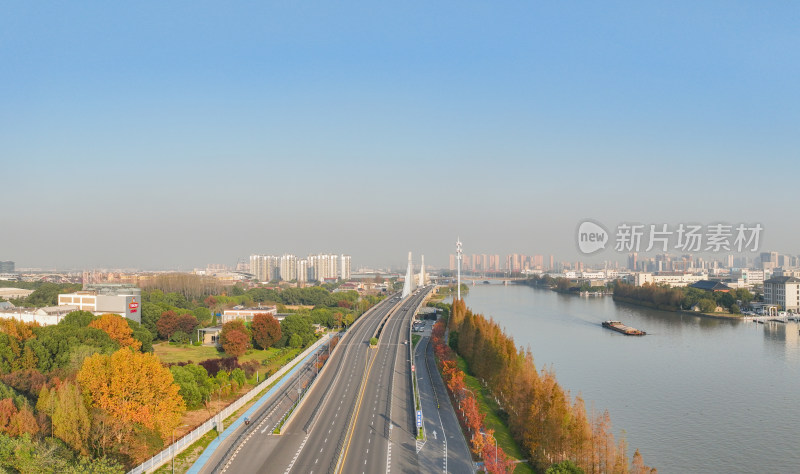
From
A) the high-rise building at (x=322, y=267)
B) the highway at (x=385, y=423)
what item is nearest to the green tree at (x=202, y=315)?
the highway at (x=385, y=423)

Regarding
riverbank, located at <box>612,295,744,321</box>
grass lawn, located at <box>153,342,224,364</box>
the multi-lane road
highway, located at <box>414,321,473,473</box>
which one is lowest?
riverbank, located at <box>612,295,744,321</box>

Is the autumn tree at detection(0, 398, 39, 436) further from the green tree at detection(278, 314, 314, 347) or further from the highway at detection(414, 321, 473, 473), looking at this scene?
the green tree at detection(278, 314, 314, 347)

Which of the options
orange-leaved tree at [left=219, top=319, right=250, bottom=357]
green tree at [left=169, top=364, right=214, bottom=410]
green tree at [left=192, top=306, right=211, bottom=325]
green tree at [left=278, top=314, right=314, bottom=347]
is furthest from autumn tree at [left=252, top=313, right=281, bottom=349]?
green tree at [left=192, top=306, right=211, bottom=325]

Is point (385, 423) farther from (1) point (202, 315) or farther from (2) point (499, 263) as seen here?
(2) point (499, 263)

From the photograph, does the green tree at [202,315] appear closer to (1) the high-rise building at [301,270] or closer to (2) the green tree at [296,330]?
(2) the green tree at [296,330]

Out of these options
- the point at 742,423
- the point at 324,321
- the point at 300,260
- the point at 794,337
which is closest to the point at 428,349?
the point at 324,321

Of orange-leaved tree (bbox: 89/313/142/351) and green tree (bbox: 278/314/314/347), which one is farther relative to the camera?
green tree (bbox: 278/314/314/347)

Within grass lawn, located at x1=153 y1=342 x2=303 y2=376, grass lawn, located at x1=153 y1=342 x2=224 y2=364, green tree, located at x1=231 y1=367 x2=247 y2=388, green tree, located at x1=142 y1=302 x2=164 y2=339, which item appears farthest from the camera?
green tree, located at x1=142 y1=302 x2=164 y2=339

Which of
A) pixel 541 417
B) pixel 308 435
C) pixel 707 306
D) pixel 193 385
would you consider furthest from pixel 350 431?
pixel 707 306

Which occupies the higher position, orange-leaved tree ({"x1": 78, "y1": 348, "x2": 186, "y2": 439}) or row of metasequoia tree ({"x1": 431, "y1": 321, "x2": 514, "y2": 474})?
orange-leaved tree ({"x1": 78, "y1": 348, "x2": 186, "y2": 439})
